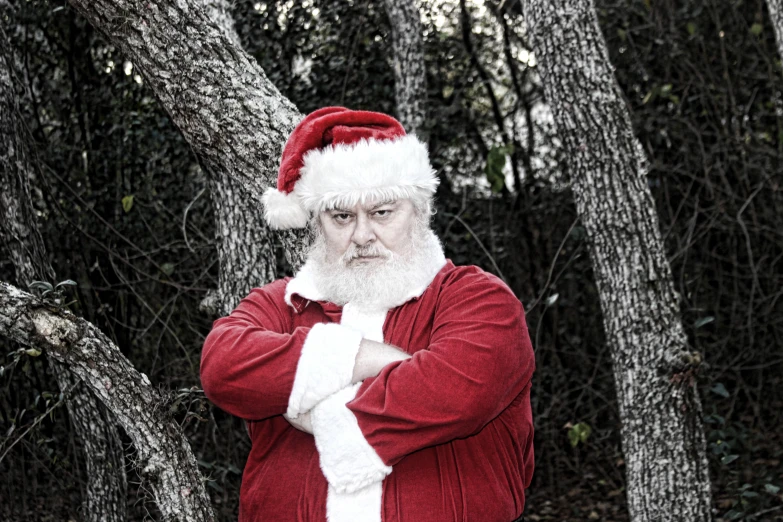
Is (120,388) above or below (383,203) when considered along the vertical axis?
below

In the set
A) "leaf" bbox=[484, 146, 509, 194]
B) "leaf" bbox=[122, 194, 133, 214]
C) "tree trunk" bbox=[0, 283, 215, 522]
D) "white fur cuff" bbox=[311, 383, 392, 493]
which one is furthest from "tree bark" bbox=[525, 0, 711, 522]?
"leaf" bbox=[122, 194, 133, 214]

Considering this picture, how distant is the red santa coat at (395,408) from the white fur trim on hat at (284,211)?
0.95ft

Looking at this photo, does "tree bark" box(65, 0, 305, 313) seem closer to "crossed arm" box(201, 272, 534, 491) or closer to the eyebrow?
the eyebrow

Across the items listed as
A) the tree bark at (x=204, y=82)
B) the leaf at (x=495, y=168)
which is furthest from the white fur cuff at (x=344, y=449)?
the leaf at (x=495, y=168)

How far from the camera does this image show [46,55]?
5.86 metres

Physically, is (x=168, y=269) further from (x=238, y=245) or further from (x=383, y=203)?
(x=383, y=203)

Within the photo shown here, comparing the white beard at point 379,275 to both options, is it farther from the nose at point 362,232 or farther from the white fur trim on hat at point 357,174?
the white fur trim on hat at point 357,174

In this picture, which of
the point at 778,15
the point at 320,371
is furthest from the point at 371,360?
the point at 778,15

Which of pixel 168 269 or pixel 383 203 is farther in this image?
pixel 168 269

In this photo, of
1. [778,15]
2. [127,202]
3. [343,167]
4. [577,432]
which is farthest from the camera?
[127,202]

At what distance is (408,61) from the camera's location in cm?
524

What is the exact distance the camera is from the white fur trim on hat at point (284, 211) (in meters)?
2.18

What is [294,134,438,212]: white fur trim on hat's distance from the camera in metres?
2.07

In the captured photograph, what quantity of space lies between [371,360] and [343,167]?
0.51 m
